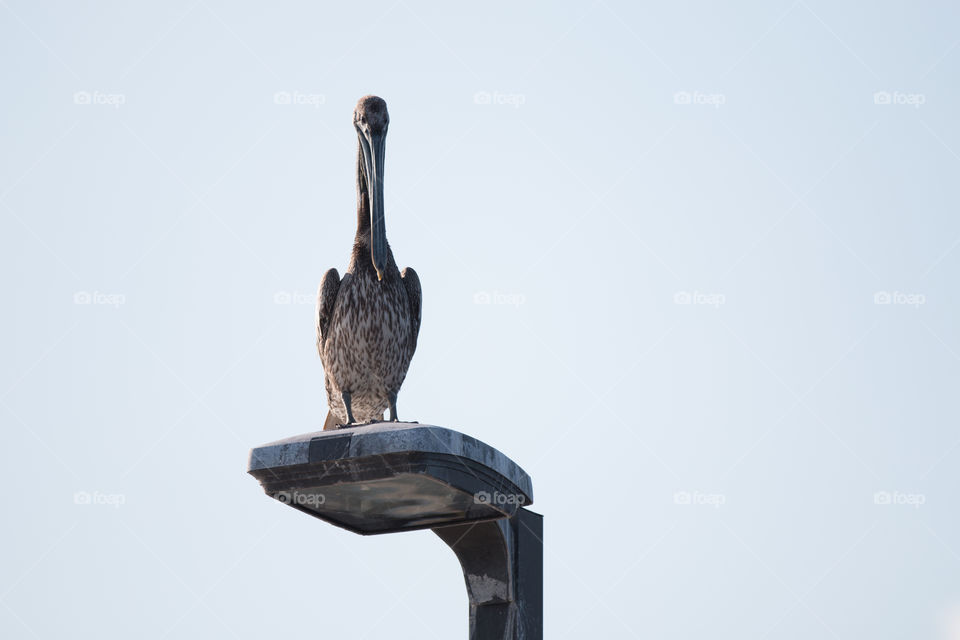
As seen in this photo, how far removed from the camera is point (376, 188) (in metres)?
8.83

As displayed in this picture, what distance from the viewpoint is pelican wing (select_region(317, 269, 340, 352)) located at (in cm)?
1041

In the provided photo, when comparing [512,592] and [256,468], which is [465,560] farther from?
[256,468]

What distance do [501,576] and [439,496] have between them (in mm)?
718

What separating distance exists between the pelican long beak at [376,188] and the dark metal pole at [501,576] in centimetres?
238

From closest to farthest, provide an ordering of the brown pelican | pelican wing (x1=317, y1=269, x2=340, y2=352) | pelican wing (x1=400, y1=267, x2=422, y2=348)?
the brown pelican, pelican wing (x1=317, y1=269, x2=340, y2=352), pelican wing (x1=400, y1=267, x2=422, y2=348)

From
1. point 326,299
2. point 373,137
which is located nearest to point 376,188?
point 373,137

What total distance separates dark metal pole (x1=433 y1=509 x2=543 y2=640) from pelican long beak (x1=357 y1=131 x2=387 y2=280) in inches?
93.7

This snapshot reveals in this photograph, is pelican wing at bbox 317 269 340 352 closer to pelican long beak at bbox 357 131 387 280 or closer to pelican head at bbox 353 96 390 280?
pelican head at bbox 353 96 390 280

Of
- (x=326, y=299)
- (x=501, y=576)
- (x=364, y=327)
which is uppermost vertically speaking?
(x=326, y=299)

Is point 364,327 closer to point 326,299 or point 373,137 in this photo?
point 326,299

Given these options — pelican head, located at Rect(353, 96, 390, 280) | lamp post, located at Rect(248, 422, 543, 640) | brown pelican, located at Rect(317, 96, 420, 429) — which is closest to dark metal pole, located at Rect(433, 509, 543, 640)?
lamp post, located at Rect(248, 422, 543, 640)

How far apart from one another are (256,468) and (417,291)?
5067 mm

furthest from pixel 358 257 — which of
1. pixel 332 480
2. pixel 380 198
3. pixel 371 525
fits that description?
pixel 332 480

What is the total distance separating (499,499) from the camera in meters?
6.28
